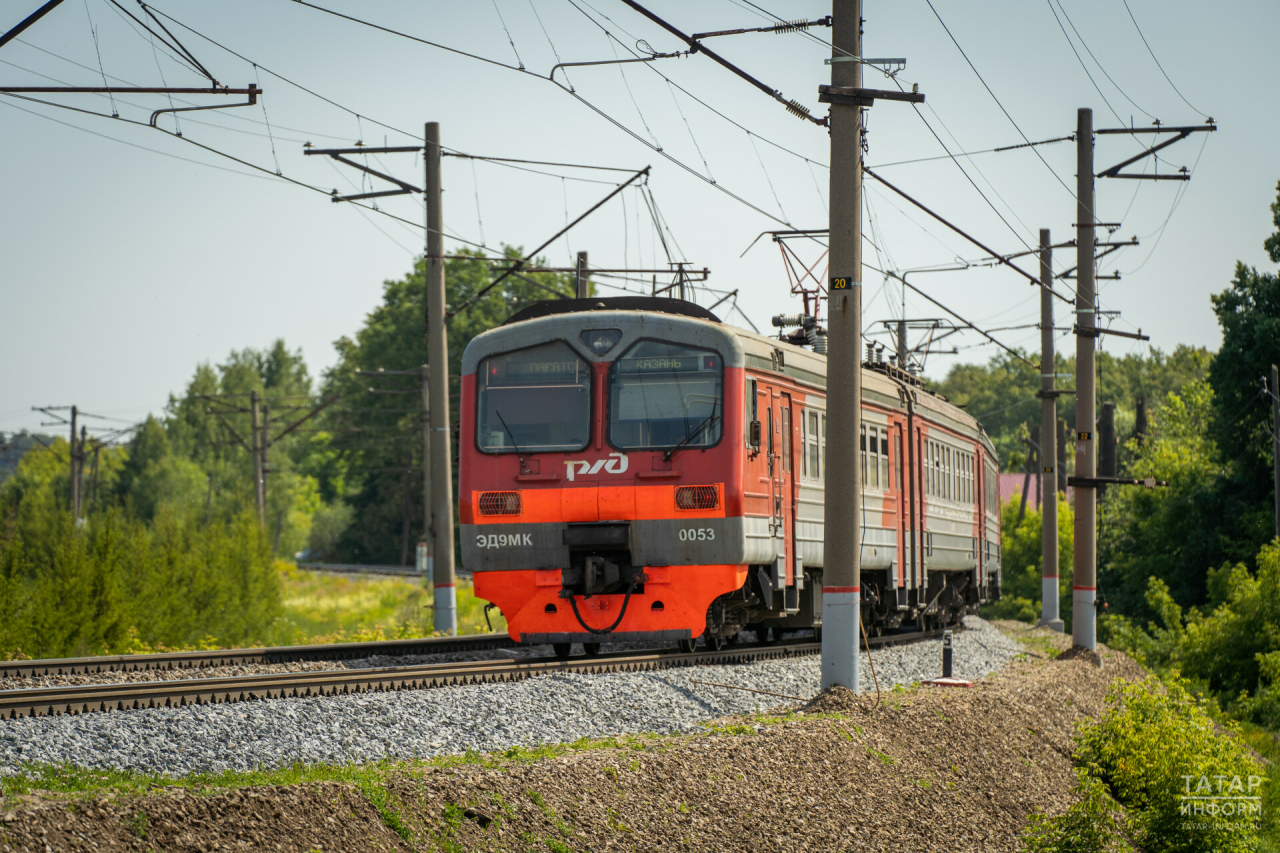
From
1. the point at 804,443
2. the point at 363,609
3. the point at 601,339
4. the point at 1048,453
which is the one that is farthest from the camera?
the point at 363,609

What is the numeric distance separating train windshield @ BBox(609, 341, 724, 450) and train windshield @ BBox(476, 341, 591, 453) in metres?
0.35

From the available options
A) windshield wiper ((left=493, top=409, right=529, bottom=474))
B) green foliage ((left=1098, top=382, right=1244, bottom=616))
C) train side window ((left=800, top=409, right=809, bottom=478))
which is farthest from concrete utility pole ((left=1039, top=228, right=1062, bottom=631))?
windshield wiper ((left=493, top=409, right=529, bottom=474))

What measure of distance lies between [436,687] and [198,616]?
16.8 meters

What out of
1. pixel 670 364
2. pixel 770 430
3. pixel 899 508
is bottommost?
pixel 899 508

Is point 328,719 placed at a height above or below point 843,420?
below

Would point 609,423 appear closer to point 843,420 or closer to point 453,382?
point 843,420

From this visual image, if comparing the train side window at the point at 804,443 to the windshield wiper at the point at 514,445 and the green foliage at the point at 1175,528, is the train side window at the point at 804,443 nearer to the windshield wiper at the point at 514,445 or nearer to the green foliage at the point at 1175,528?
the windshield wiper at the point at 514,445

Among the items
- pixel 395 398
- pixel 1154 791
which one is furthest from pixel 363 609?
pixel 395 398

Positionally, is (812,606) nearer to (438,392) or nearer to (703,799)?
(438,392)

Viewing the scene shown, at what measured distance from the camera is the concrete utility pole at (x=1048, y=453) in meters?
28.5

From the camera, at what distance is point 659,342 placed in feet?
44.4

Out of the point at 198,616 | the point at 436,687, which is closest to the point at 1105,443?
the point at 198,616

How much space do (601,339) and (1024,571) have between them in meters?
36.7

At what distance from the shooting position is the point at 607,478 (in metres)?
13.4
